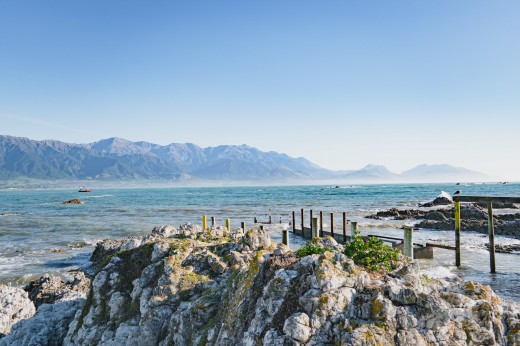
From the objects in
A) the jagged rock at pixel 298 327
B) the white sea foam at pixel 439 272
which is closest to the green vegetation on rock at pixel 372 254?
the jagged rock at pixel 298 327

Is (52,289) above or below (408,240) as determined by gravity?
below

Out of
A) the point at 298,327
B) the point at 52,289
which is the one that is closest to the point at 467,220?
the point at 52,289

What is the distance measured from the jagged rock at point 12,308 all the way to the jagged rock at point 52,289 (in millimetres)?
2098

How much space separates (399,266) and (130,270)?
6.96 metres

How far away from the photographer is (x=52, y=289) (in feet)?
60.1

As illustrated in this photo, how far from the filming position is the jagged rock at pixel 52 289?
55.5ft

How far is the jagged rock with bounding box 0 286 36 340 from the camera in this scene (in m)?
12.7

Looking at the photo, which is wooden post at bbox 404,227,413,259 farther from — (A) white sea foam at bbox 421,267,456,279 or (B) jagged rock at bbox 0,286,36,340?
(B) jagged rock at bbox 0,286,36,340

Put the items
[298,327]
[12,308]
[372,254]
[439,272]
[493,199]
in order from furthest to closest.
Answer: [493,199] → [439,272] → [12,308] → [372,254] → [298,327]

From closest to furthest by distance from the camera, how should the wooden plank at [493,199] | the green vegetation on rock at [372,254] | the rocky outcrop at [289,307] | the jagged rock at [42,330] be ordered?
the rocky outcrop at [289,307] → the green vegetation on rock at [372,254] → the jagged rock at [42,330] → the wooden plank at [493,199]

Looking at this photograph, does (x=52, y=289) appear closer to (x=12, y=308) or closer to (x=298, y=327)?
(x=12, y=308)

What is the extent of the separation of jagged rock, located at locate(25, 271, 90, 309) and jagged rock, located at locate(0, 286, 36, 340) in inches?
82.6

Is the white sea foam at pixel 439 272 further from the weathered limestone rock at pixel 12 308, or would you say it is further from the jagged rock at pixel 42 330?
the weathered limestone rock at pixel 12 308

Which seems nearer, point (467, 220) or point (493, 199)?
point (493, 199)
